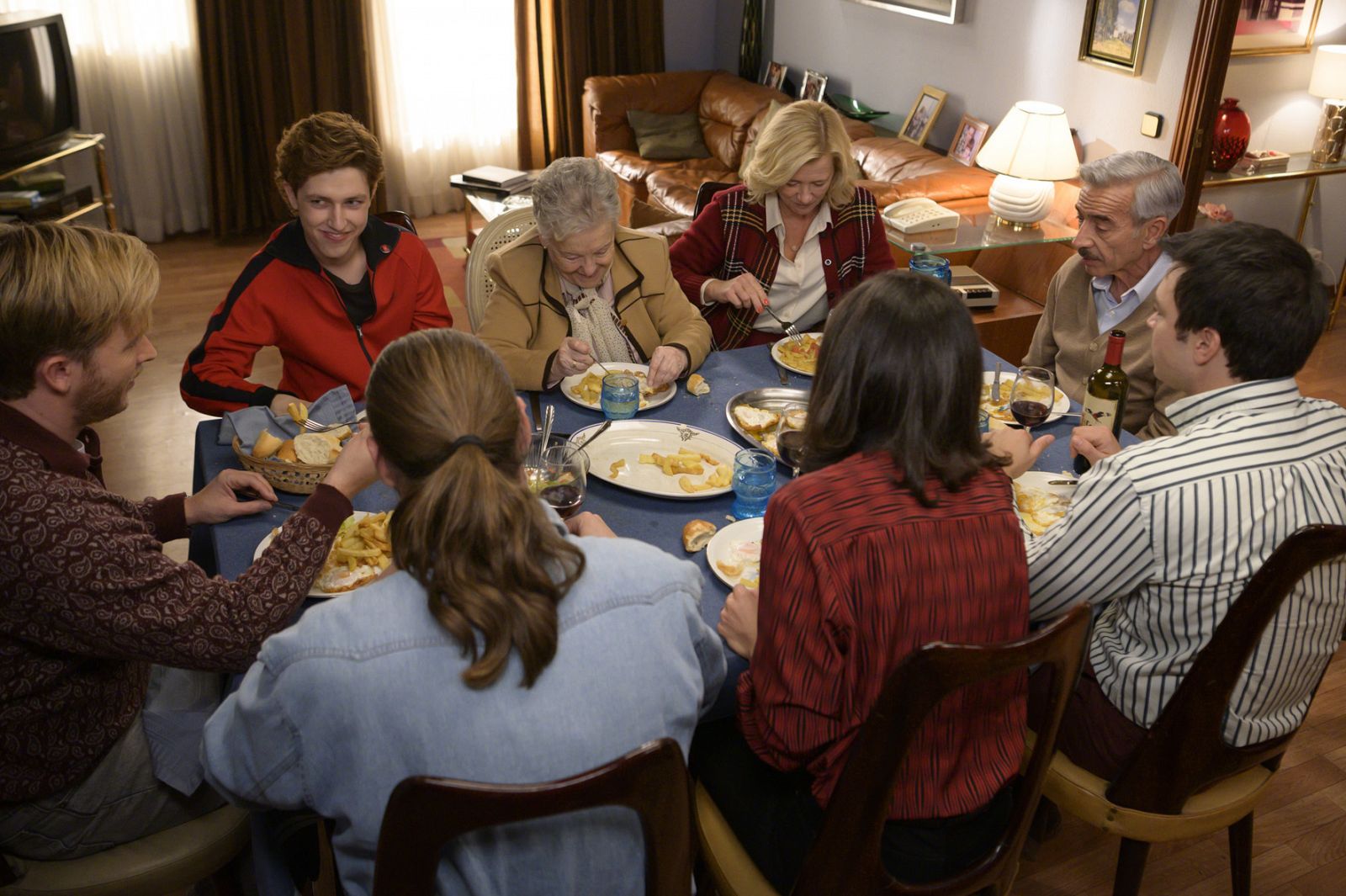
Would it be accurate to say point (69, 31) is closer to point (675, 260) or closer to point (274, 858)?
point (675, 260)

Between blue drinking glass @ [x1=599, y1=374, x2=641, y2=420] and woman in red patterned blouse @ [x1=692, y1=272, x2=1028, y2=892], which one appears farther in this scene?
blue drinking glass @ [x1=599, y1=374, x2=641, y2=420]

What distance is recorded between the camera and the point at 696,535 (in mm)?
1787

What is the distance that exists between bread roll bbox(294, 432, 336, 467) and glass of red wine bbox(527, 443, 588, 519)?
38 centimetres

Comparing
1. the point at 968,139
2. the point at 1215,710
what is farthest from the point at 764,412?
the point at 968,139

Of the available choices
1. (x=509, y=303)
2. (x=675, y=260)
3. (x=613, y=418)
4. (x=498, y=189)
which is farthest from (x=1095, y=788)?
(x=498, y=189)

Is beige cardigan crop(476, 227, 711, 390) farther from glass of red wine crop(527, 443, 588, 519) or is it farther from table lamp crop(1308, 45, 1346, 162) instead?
table lamp crop(1308, 45, 1346, 162)

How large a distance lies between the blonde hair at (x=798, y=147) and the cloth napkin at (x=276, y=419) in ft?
4.32

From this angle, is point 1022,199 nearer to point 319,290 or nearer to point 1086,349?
point 1086,349

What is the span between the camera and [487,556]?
1.12m

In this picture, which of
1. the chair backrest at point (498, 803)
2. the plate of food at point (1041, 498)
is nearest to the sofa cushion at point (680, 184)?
the plate of food at point (1041, 498)

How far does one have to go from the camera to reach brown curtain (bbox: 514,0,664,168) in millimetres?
6445

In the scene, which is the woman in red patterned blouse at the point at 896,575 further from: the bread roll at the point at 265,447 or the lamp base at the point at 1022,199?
the lamp base at the point at 1022,199

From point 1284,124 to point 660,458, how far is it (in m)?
3.97

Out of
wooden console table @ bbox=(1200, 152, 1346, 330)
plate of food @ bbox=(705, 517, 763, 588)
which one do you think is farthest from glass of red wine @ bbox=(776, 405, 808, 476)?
wooden console table @ bbox=(1200, 152, 1346, 330)
